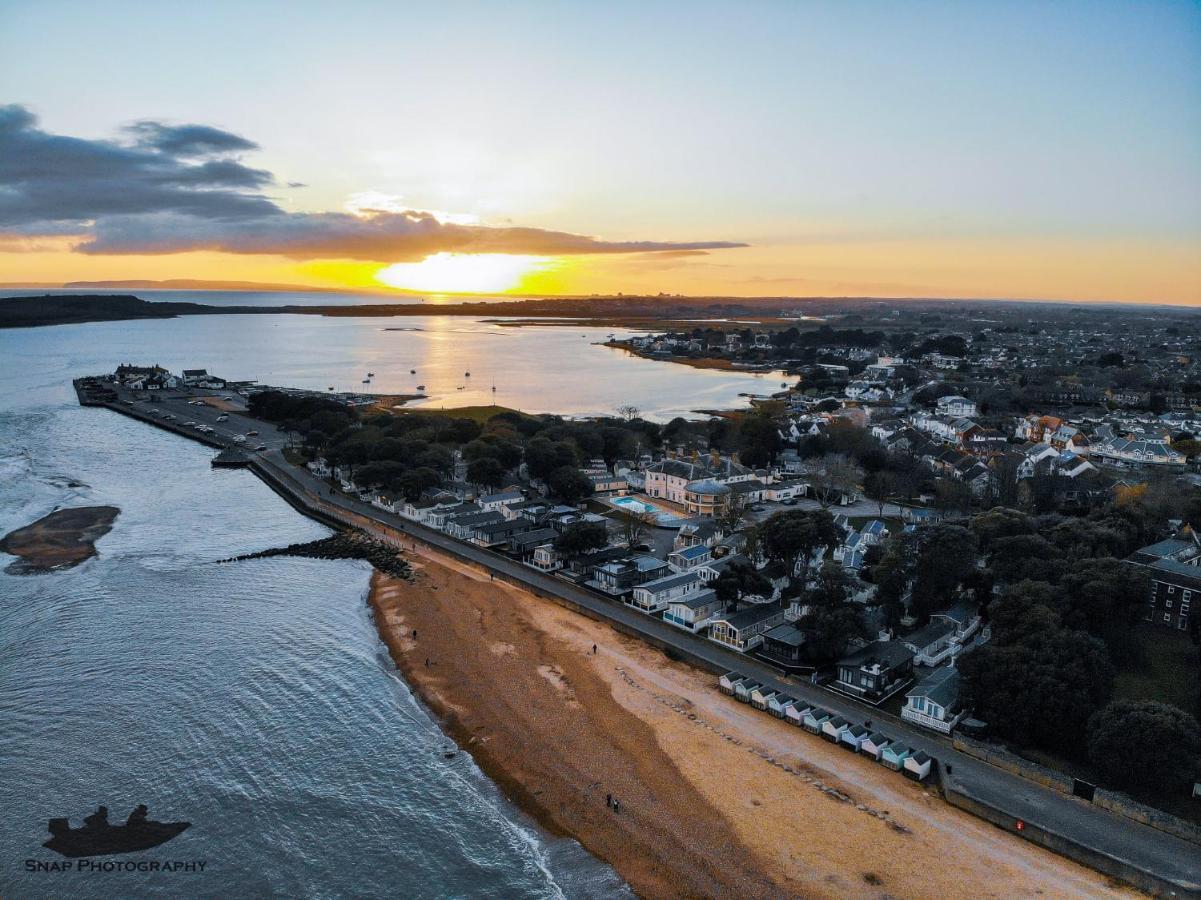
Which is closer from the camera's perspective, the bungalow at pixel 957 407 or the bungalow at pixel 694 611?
the bungalow at pixel 694 611

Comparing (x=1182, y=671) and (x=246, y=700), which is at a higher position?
(x=1182, y=671)

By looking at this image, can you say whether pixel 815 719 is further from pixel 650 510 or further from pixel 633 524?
pixel 650 510

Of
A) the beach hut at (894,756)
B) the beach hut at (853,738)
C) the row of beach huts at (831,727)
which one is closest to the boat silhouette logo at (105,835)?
the row of beach huts at (831,727)

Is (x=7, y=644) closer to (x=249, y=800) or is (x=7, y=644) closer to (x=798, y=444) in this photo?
(x=249, y=800)

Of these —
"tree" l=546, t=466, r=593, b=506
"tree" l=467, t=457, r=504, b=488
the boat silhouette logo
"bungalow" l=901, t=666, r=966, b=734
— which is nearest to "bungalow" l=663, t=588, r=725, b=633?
"bungalow" l=901, t=666, r=966, b=734

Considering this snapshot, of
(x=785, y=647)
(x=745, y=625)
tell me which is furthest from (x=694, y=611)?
(x=785, y=647)

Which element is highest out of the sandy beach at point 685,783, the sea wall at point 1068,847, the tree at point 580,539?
the tree at point 580,539

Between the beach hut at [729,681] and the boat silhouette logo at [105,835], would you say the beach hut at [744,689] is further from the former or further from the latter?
the boat silhouette logo at [105,835]

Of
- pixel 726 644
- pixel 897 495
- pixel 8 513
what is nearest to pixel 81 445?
pixel 8 513
